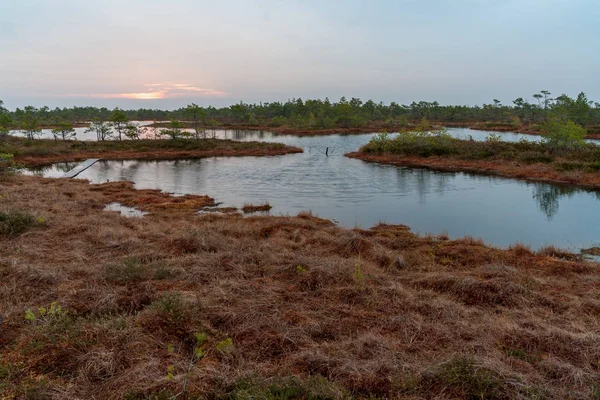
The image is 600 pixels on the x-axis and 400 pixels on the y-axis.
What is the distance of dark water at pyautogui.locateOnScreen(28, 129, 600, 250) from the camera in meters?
13.6

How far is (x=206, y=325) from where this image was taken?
179 inches

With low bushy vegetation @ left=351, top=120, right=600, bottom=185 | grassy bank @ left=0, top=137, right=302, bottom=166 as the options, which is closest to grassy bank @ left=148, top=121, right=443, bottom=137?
grassy bank @ left=0, top=137, right=302, bottom=166

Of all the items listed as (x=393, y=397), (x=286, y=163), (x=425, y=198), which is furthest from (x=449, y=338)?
(x=286, y=163)

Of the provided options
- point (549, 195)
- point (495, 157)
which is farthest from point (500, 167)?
point (549, 195)

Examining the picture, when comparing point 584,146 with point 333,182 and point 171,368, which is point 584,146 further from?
point 171,368

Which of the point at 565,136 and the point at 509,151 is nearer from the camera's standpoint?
the point at 565,136

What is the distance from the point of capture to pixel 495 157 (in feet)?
95.7

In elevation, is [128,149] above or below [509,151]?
above

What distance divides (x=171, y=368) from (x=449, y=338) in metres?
3.28

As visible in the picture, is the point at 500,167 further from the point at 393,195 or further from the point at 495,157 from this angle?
the point at 393,195

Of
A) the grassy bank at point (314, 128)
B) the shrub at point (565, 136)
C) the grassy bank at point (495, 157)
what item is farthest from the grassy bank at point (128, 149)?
the shrub at point (565, 136)

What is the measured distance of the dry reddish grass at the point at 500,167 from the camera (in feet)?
72.8

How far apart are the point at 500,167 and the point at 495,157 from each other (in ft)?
7.39

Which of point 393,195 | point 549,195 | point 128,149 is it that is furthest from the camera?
point 128,149
